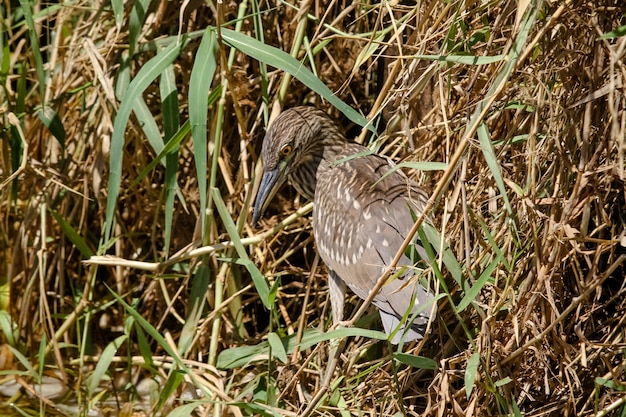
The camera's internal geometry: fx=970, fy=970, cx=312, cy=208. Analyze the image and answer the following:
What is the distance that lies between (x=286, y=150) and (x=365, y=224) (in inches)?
18.4

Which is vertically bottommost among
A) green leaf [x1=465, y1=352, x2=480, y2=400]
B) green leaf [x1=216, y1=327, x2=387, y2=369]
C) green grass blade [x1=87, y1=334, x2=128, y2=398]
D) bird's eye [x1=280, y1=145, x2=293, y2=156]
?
green grass blade [x1=87, y1=334, x2=128, y2=398]

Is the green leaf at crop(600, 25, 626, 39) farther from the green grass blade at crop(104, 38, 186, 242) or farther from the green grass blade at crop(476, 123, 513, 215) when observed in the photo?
the green grass blade at crop(104, 38, 186, 242)

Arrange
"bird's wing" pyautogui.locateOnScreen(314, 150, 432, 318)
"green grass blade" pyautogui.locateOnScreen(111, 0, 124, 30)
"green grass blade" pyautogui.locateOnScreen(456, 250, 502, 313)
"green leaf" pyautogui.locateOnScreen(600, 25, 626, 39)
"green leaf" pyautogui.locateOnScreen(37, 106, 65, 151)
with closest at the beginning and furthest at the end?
1. "green leaf" pyautogui.locateOnScreen(600, 25, 626, 39)
2. "green grass blade" pyautogui.locateOnScreen(456, 250, 502, 313)
3. "bird's wing" pyautogui.locateOnScreen(314, 150, 432, 318)
4. "green grass blade" pyautogui.locateOnScreen(111, 0, 124, 30)
5. "green leaf" pyautogui.locateOnScreen(37, 106, 65, 151)

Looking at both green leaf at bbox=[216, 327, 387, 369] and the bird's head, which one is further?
the bird's head

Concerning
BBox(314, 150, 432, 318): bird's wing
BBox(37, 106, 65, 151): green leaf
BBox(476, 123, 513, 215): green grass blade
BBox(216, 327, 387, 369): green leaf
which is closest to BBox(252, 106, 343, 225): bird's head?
BBox(314, 150, 432, 318): bird's wing

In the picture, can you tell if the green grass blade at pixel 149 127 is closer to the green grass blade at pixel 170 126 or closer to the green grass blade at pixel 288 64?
the green grass blade at pixel 170 126

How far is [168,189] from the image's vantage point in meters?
3.28

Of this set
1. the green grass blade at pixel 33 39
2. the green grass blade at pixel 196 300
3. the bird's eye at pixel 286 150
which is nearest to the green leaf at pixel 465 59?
the bird's eye at pixel 286 150

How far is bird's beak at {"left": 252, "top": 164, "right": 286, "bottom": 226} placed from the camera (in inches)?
128

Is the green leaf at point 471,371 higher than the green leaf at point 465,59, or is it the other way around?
the green leaf at point 465,59

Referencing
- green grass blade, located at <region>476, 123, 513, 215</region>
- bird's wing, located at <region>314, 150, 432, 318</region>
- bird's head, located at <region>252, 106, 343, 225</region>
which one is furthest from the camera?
bird's head, located at <region>252, 106, 343, 225</region>

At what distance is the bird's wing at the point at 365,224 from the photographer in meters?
2.95

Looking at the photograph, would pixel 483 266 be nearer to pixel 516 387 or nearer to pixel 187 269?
pixel 516 387

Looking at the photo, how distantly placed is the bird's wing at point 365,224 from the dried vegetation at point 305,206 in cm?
10
